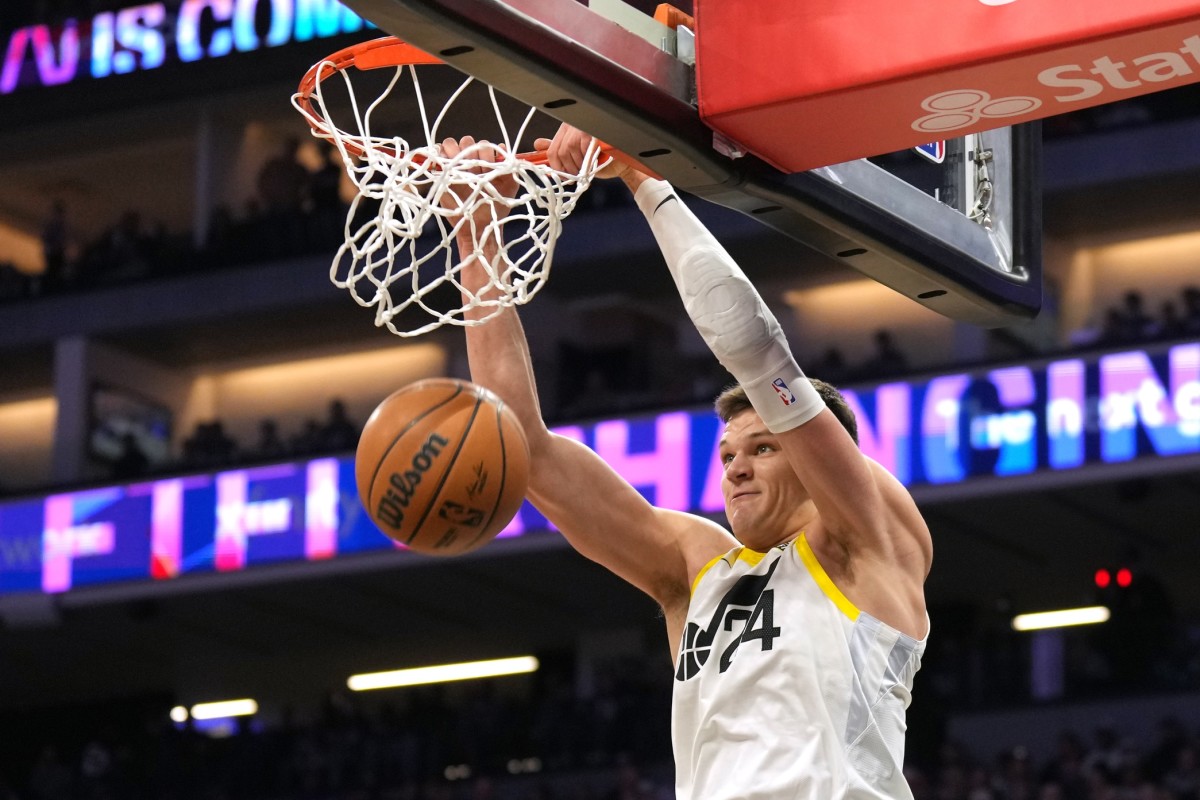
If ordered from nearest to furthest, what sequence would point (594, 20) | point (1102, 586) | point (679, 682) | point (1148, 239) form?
point (594, 20) < point (679, 682) < point (1102, 586) < point (1148, 239)

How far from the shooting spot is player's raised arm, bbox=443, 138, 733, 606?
14.3 ft

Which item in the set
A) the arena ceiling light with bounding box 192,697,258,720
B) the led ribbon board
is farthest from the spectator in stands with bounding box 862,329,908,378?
the arena ceiling light with bounding box 192,697,258,720

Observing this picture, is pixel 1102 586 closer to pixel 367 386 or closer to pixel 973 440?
pixel 973 440

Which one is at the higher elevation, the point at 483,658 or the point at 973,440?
the point at 973,440

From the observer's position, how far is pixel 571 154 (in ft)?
13.7

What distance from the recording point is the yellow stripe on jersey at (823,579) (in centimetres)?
393

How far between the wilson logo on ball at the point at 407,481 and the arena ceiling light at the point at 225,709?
64.9 feet

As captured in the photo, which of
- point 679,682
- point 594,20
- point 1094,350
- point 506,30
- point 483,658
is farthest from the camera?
point 483,658

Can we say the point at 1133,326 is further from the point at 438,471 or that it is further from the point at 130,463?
the point at 438,471

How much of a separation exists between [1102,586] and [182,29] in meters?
12.6

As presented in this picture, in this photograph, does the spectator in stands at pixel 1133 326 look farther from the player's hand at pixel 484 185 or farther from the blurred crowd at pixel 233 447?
the player's hand at pixel 484 185

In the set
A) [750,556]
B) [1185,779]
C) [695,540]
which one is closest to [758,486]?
[750,556]

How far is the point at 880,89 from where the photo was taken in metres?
3.68

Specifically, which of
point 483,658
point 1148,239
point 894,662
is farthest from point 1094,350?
point 894,662
